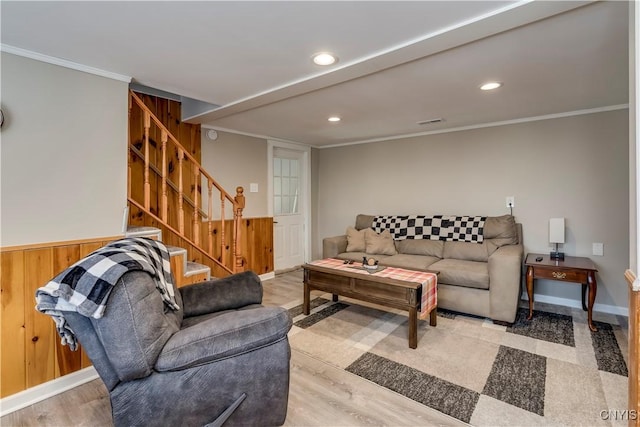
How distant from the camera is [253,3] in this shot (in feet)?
4.91

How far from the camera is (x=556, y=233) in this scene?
3266mm

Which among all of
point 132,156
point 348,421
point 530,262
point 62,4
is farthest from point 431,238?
point 62,4

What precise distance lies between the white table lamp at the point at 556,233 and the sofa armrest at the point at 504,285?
1.87 feet

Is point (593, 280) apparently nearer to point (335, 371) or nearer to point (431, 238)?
point (431, 238)

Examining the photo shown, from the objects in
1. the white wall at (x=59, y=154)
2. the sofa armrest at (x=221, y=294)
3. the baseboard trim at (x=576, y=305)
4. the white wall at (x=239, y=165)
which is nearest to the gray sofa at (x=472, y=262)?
the baseboard trim at (x=576, y=305)

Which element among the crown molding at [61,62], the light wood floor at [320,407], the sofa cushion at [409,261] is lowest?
the light wood floor at [320,407]

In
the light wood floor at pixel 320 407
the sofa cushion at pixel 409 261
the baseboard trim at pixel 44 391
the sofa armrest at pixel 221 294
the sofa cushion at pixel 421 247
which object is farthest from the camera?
the sofa cushion at pixel 421 247

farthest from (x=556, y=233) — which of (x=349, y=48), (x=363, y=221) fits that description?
(x=349, y=48)

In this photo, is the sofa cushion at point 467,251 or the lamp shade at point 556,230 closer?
the lamp shade at point 556,230

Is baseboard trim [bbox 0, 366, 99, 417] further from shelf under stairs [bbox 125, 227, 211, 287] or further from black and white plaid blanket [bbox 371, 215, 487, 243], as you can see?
black and white plaid blanket [bbox 371, 215, 487, 243]

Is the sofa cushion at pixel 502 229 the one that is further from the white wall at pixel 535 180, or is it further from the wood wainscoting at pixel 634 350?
the wood wainscoting at pixel 634 350

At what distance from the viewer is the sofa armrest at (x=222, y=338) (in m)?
1.30

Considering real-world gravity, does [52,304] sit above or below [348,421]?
above

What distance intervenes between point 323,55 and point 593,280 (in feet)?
9.76
